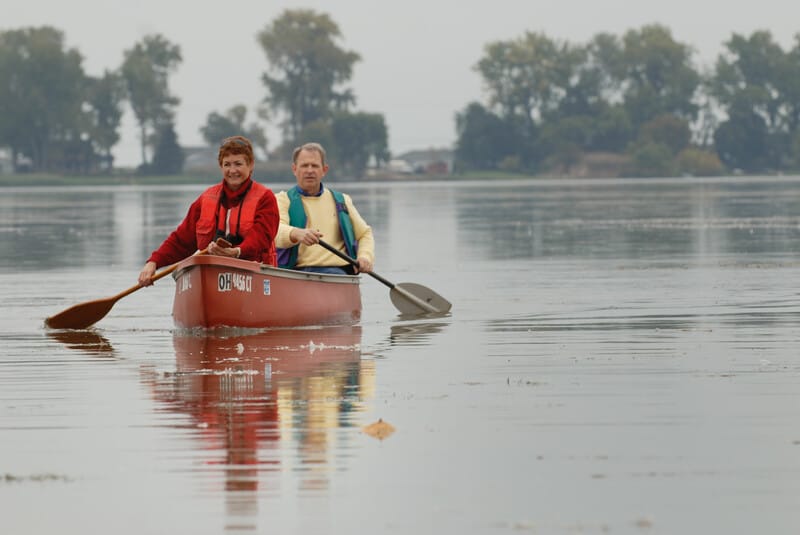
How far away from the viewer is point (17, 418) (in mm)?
10781

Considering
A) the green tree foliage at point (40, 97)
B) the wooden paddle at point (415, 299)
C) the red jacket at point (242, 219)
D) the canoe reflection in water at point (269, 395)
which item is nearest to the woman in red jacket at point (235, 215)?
the red jacket at point (242, 219)

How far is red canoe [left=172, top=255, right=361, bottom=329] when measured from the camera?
52.2ft

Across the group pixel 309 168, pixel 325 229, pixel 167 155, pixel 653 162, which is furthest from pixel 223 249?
pixel 653 162

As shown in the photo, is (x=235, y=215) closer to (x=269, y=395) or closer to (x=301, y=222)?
(x=301, y=222)

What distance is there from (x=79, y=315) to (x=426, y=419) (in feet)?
26.2

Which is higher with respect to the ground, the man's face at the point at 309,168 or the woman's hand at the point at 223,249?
the man's face at the point at 309,168

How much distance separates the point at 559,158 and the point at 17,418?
623 ft

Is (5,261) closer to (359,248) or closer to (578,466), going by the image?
(359,248)

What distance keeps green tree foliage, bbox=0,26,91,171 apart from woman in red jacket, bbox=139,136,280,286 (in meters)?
178

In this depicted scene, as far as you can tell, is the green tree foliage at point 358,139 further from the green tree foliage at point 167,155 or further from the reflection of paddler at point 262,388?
the reflection of paddler at point 262,388

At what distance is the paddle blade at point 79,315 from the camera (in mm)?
17750

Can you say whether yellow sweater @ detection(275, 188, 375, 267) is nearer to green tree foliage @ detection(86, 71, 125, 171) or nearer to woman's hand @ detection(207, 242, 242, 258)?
woman's hand @ detection(207, 242, 242, 258)

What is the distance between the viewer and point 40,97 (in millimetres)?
191250

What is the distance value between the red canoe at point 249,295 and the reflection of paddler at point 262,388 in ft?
0.57
